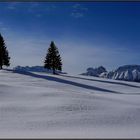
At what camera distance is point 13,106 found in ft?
39.4

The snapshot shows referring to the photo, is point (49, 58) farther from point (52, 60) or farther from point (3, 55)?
point (3, 55)

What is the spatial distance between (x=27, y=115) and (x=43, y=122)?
3.43ft

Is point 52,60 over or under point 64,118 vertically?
over

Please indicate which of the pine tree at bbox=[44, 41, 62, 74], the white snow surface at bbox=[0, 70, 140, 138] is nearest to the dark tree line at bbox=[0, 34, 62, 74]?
the pine tree at bbox=[44, 41, 62, 74]

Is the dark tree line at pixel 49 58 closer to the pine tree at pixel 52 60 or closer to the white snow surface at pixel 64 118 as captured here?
the pine tree at pixel 52 60

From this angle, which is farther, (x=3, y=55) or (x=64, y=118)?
(x=3, y=55)

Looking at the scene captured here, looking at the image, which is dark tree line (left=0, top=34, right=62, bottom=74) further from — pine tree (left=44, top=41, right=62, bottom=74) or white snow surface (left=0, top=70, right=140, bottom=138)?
white snow surface (left=0, top=70, right=140, bottom=138)

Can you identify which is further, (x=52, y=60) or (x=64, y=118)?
(x=52, y=60)

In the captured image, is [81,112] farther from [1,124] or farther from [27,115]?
[1,124]

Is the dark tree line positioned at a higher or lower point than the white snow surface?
higher

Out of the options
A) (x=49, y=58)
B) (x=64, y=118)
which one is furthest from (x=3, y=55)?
(x=64, y=118)

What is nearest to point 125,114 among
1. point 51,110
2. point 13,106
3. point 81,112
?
point 81,112

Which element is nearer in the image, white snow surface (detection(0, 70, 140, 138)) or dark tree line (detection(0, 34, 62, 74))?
white snow surface (detection(0, 70, 140, 138))

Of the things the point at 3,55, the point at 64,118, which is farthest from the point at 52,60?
Result: the point at 64,118
